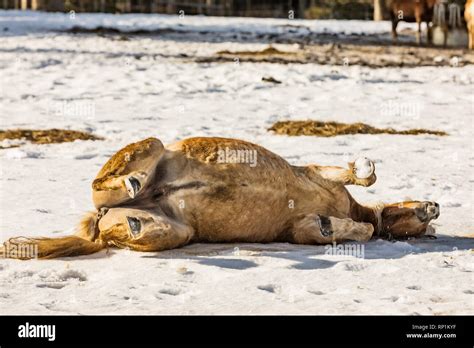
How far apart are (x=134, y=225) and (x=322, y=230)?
1.20 metres

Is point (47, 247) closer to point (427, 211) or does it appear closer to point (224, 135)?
point (427, 211)

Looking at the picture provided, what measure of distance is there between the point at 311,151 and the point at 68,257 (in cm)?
481

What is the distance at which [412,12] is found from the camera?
1022 inches

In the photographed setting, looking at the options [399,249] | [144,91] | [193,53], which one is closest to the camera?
[399,249]

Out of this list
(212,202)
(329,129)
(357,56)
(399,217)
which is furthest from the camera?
(357,56)

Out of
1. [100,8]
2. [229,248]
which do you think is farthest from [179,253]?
[100,8]

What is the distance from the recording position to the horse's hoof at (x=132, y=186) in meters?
5.54

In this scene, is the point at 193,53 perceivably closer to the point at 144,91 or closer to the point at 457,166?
the point at 144,91

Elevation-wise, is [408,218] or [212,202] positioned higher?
[212,202]

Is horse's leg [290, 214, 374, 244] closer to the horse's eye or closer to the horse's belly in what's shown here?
the horse's belly

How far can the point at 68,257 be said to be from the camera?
578cm

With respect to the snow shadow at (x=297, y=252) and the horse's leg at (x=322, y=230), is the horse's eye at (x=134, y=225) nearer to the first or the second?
the snow shadow at (x=297, y=252)

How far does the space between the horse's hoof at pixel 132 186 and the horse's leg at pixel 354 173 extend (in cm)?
129

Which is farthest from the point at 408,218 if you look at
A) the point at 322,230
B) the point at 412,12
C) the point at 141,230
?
the point at 412,12
